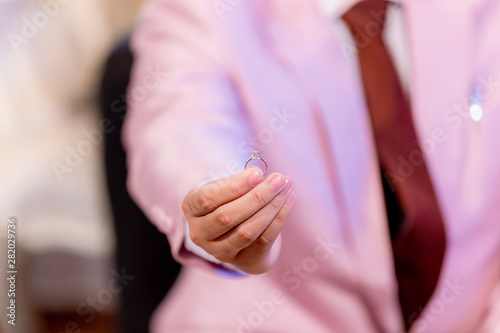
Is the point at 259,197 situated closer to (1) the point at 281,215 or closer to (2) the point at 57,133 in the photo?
(1) the point at 281,215

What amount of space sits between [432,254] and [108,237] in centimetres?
25

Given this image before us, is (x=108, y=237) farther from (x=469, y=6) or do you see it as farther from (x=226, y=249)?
(x=469, y=6)

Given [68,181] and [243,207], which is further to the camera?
[68,181]

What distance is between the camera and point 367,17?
0.35 meters

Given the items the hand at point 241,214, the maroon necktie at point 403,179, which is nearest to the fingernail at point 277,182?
the hand at point 241,214

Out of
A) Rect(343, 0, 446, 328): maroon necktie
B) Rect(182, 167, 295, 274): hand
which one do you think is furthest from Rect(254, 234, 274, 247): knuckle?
Rect(343, 0, 446, 328): maroon necktie

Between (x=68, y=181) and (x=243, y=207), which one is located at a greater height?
(x=243, y=207)

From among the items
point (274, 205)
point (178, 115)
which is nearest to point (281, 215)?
point (274, 205)

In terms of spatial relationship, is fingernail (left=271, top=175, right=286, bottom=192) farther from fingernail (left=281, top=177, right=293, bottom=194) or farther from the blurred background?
the blurred background

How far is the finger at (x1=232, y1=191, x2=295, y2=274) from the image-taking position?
228 mm

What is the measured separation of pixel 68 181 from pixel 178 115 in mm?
143

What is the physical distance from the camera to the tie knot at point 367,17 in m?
0.34

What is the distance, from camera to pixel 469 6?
0.34 metres

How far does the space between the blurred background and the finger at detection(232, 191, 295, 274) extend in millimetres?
141
